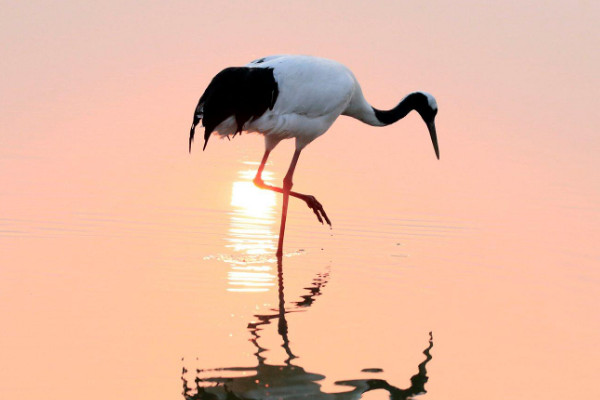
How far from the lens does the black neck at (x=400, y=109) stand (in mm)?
13062

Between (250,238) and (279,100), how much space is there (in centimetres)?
156

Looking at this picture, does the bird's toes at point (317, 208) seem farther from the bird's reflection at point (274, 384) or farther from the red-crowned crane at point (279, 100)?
the bird's reflection at point (274, 384)

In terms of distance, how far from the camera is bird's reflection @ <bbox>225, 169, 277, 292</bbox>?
9.71m

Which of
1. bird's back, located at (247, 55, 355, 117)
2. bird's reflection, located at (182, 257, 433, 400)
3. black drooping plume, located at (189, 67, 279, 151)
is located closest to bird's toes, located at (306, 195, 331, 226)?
bird's back, located at (247, 55, 355, 117)

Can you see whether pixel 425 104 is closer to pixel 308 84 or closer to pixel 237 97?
pixel 308 84

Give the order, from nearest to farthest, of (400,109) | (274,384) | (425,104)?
(274,384), (400,109), (425,104)

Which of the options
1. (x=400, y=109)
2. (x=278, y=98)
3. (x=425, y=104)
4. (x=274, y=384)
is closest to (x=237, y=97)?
(x=278, y=98)

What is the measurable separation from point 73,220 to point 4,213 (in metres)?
0.75

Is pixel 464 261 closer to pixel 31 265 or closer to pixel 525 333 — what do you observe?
pixel 525 333

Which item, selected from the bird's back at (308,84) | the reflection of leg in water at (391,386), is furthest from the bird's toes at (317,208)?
the reflection of leg in water at (391,386)

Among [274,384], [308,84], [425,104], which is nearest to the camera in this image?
[274,384]

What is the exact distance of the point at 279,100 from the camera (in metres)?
11.0

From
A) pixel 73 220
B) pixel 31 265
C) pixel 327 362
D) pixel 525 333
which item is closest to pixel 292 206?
pixel 73 220

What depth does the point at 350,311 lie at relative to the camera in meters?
8.73
